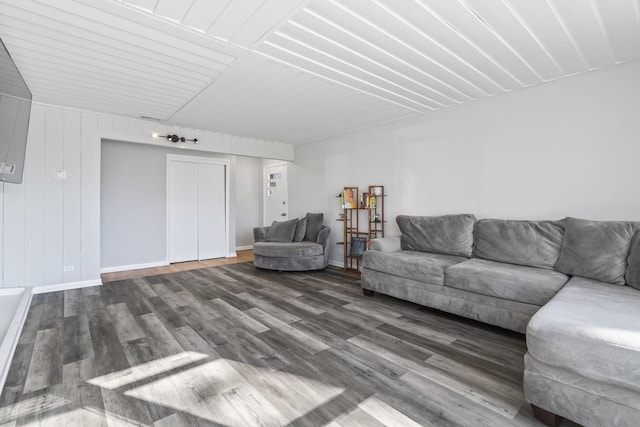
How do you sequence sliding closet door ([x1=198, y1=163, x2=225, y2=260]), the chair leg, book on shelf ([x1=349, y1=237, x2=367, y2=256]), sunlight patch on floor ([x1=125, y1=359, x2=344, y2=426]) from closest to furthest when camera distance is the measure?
the chair leg < sunlight patch on floor ([x1=125, y1=359, x2=344, y2=426]) < book on shelf ([x1=349, y1=237, x2=367, y2=256]) < sliding closet door ([x1=198, y1=163, x2=225, y2=260])

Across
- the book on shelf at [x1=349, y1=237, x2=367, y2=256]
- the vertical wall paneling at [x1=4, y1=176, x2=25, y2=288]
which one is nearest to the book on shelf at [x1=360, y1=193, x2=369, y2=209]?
the book on shelf at [x1=349, y1=237, x2=367, y2=256]

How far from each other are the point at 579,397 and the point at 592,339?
30 centimetres

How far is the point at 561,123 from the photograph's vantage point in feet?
10.0

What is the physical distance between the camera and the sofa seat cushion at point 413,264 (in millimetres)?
3100

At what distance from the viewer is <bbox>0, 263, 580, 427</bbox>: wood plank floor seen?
1653 millimetres

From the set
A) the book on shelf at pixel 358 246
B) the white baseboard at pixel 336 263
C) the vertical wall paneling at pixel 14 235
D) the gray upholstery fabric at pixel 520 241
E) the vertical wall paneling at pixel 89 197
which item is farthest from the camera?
the white baseboard at pixel 336 263

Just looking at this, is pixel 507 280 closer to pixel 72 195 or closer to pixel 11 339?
pixel 11 339

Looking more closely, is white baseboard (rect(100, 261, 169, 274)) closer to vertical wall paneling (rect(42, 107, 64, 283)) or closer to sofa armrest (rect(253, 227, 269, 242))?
vertical wall paneling (rect(42, 107, 64, 283))

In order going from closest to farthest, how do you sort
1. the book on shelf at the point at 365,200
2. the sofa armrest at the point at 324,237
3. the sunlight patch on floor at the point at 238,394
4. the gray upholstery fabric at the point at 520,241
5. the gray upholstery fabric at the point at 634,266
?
1. the sunlight patch on floor at the point at 238,394
2. the gray upholstery fabric at the point at 634,266
3. the gray upholstery fabric at the point at 520,241
4. the book on shelf at the point at 365,200
5. the sofa armrest at the point at 324,237

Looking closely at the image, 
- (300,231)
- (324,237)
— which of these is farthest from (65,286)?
(324,237)

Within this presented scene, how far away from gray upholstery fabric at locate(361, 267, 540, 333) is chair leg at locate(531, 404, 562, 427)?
100 centimetres

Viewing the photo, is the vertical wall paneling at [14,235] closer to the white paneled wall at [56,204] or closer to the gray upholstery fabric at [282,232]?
the white paneled wall at [56,204]

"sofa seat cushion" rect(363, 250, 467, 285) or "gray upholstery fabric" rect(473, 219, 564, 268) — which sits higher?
"gray upholstery fabric" rect(473, 219, 564, 268)

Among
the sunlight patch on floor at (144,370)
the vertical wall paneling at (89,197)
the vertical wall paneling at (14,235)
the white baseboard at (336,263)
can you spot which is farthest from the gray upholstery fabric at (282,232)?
the vertical wall paneling at (14,235)
